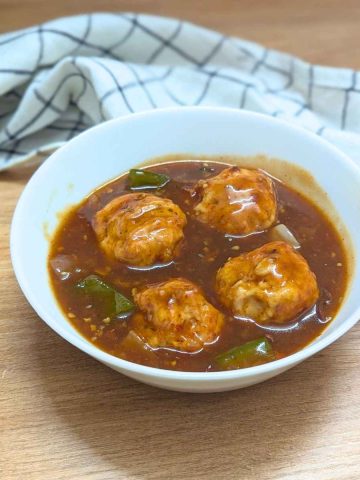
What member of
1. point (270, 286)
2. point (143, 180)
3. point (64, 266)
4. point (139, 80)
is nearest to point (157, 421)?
point (270, 286)

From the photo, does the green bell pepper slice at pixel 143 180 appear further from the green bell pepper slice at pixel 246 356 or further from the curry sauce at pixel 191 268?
the green bell pepper slice at pixel 246 356

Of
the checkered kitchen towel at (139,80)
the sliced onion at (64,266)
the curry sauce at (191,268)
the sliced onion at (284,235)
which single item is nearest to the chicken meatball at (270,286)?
the curry sauce at (191,268)

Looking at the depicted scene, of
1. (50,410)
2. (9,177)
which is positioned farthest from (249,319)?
(9,177)

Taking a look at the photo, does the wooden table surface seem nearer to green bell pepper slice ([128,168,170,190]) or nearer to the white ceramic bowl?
the white ceramic bowl

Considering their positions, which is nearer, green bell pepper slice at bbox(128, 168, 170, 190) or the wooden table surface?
the wooden table surface

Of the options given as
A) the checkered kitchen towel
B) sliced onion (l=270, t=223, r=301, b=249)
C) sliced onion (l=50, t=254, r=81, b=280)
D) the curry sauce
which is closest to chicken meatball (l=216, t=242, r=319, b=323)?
the curry sauce

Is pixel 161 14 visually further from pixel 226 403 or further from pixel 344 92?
pixel 226 403
